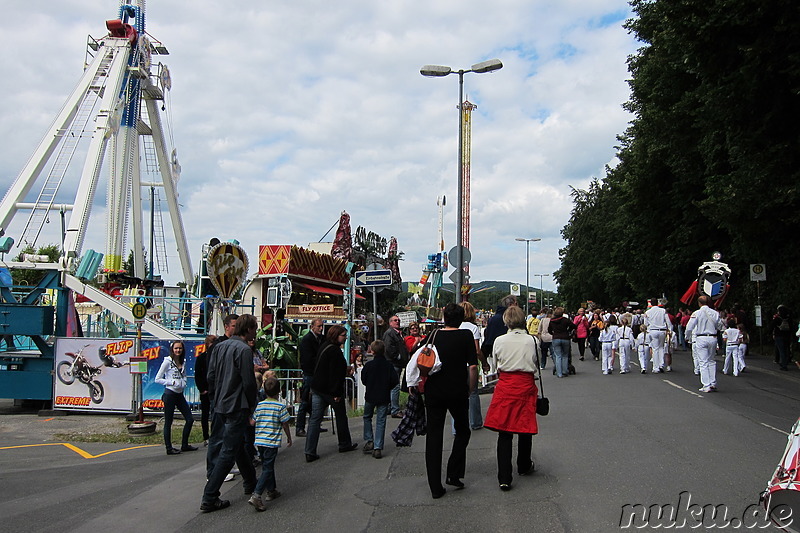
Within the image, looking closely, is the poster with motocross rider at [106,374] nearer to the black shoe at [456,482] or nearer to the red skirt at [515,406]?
the black shoe at [456,482]

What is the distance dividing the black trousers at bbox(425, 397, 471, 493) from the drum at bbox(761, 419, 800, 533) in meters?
2.54

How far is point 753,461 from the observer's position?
6.96 m

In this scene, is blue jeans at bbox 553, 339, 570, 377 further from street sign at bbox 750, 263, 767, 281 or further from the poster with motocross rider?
the poster with motocross rider

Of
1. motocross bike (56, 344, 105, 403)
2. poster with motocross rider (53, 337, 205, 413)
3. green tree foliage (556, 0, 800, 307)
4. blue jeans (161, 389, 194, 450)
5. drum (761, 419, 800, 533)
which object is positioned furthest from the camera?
motocross bike (56, 344, 105, 403)

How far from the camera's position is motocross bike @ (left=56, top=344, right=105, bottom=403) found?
48.4 feet

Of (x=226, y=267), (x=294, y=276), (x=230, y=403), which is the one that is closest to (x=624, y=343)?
(x=226, y=267)

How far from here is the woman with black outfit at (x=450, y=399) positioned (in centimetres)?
616

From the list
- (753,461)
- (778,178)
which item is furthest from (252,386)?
(778,178)

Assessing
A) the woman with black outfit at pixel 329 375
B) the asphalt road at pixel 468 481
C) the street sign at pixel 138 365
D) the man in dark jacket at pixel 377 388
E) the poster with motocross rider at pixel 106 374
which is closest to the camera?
the asphalt road at pixel 468 481

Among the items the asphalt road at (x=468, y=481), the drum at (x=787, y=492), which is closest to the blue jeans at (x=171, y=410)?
the asphalt road at (x=468, y=481)

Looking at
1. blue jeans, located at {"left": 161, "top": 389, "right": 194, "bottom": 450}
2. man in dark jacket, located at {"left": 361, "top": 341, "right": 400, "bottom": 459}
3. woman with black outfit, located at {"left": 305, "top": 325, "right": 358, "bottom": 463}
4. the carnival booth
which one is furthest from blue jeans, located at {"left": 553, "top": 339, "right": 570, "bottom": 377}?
the carnival booth

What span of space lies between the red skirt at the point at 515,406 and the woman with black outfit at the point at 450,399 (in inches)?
11.1

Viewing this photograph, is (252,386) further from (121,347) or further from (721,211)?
(721,211)

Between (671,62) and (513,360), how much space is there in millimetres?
17009
